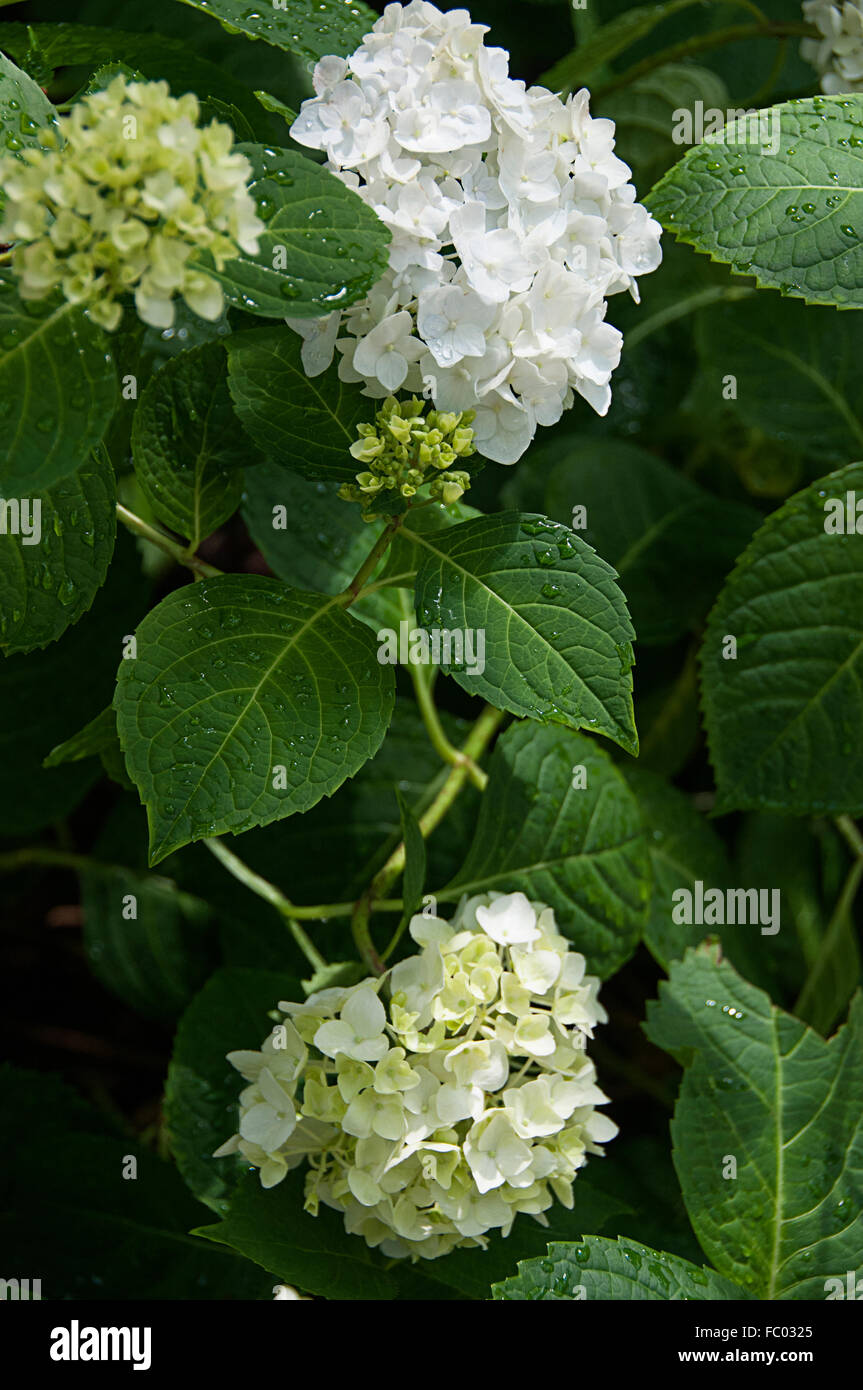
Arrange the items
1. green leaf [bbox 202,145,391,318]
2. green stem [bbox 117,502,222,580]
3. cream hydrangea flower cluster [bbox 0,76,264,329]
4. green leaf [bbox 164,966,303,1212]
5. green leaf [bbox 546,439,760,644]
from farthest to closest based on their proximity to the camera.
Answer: green leaf [bbox 546,439,760,644] < green leaf [bbox 164,966,303,1212] < green stem [bbox 117,502,222,580] < green leaf [bbox 202,145,391,318] < cream hydrangea flower cluster [bbox 0,76,264,329]

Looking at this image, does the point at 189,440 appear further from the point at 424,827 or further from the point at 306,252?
the point at 424,827

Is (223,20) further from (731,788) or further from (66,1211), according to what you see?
(66,1211)

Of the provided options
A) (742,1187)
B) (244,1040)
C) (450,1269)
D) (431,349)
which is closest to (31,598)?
(431,349)

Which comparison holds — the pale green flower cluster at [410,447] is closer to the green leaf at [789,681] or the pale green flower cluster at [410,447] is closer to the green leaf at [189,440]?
the green leaf at [189,440]

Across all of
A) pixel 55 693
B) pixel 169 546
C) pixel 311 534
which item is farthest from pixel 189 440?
pixel 55 693

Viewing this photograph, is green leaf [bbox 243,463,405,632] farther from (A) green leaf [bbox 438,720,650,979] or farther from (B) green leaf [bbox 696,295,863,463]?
(B) green leaf [bbox 696,295,863,463]

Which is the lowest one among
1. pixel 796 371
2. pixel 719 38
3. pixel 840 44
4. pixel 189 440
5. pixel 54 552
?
pixel 54 552

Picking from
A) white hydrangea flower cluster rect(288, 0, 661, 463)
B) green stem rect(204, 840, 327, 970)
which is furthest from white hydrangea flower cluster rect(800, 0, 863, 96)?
green stem rect(204, 840, 327, 970)
